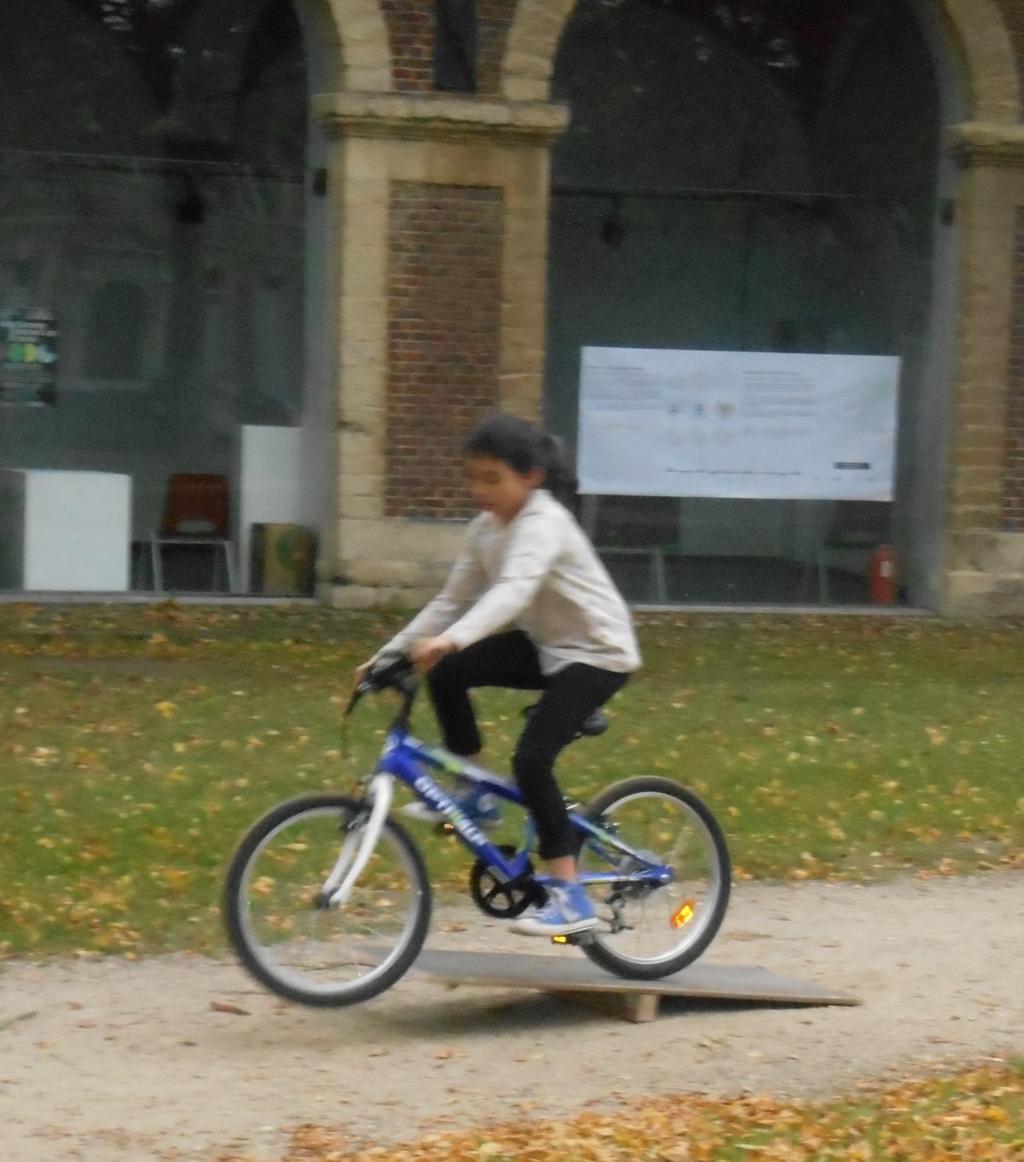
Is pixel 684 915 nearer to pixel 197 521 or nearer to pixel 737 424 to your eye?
pixel 737 424

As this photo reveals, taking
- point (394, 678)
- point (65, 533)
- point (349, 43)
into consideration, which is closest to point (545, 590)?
point (394, 678)

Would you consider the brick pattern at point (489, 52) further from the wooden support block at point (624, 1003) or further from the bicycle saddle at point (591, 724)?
the wooden support block at point (624, 1003)

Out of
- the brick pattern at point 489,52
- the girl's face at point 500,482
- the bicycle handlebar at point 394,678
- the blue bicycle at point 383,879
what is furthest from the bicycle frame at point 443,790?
the brick pattern at point 489,52

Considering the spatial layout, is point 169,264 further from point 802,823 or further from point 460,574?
point 460,574

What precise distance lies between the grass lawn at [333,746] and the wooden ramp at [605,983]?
3.64 ft

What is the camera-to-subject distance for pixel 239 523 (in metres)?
16.5

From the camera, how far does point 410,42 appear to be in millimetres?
14961

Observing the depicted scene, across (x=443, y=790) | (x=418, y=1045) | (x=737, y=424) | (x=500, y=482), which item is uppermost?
(x=737, y=424)

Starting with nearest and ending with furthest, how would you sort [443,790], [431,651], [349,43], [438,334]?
[431,651]
[443,790]
[349,43]
[438,334]

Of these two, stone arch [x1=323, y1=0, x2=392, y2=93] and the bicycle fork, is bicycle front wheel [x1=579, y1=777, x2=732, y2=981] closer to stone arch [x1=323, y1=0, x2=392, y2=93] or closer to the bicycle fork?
the bicycle fork

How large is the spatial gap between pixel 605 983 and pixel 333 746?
415 centimetres

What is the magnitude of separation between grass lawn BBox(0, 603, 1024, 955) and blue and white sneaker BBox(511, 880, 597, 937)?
1234 millimetres

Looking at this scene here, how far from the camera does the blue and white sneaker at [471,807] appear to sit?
6078 millimetres

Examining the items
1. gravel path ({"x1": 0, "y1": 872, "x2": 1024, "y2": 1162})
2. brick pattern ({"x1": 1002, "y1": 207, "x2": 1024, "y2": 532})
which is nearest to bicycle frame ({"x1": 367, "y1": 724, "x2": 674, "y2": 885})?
gravel path ({"x1": 0, "y1": 872, "x2": 1024, "y2": 1162})
